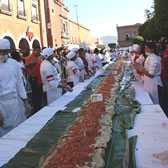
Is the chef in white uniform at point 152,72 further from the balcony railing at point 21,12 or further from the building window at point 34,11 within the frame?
the building window at point 34,11

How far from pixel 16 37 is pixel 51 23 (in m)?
11.0

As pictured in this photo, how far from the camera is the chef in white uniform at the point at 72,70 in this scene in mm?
5628

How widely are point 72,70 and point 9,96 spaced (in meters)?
2.79

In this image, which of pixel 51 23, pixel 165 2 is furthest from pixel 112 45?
pixel 165 2

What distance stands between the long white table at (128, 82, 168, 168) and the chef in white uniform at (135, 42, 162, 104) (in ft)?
3.46

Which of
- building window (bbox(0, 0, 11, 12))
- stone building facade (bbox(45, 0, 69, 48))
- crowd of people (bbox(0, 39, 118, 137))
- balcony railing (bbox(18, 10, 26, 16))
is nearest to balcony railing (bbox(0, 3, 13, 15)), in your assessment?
building window (bbox(0, 0, 11, 12))

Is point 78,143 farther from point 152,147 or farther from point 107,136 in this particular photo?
point 152,147

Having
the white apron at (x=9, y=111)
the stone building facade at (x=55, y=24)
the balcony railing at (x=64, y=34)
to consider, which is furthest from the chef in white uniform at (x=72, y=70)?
the balcony railing at (x=64, y=34)

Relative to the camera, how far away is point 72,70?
18.6 feet

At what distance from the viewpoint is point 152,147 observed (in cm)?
182

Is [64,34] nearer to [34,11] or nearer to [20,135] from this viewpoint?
[34,11]

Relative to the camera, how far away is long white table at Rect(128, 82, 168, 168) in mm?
1617

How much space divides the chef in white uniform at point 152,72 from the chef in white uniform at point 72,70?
1.94m

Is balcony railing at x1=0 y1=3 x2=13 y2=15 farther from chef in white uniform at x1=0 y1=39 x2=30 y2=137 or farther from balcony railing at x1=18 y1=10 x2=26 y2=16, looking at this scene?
chef in white uniform at x1=0 y1=39 x2=30 y2=137
